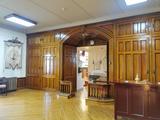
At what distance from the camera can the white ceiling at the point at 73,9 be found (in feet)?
15.6

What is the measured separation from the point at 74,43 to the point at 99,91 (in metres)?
3.09

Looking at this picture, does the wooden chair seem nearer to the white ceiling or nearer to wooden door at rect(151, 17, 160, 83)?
the white ceiling

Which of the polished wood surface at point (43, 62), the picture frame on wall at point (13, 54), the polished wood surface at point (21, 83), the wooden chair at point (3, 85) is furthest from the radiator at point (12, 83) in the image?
the polished wood surface at point (43, 62)

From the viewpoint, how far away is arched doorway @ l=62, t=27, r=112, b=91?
6.76 meters

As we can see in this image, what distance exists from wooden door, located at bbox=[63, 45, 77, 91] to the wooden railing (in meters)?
1.82

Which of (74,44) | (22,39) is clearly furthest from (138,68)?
(22,39)

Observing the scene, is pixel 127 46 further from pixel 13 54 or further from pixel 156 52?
pixel 13 54

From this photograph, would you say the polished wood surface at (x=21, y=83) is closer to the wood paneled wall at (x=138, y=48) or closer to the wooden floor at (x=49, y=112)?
the wooden floor at (x=49, y=112)

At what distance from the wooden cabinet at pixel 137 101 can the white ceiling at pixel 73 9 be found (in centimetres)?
267

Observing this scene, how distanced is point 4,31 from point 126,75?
6.17m

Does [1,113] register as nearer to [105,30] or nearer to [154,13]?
[105,30]

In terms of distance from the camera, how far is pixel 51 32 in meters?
7.66

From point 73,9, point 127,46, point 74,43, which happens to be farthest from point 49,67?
point 127,46

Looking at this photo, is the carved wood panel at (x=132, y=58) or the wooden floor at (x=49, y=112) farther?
the carved wood panel at (x=132, y=58)
